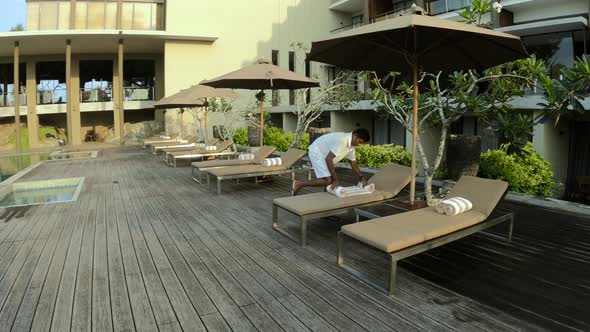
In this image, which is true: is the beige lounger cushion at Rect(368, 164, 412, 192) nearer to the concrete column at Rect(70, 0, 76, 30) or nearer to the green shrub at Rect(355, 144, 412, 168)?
the green shrub at Rect(355, 144, 412, 168)

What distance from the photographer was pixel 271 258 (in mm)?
3938

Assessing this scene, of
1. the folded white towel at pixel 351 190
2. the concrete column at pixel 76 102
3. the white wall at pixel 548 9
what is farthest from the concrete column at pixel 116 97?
the folded white towel at pixel 351 190

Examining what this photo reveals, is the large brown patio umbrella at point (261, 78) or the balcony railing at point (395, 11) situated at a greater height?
the balcony railing at point (395, 11)

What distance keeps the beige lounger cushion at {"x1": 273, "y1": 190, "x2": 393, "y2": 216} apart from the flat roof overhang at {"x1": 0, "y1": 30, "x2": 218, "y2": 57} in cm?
1986

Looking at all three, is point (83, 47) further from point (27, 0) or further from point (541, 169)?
point (541, 169)

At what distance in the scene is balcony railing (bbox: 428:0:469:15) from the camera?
16.5m

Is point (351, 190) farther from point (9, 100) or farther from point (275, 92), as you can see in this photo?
point (9, 100)

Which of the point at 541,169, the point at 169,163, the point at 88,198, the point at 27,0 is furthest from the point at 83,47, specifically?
the point at 541,169

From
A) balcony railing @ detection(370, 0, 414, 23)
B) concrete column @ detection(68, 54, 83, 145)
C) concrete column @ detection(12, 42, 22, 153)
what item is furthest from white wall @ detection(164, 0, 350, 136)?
concrete column @ detection(12, 42, 22, 153)

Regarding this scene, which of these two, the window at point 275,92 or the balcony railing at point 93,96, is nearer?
the window at point 275,92

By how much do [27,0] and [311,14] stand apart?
16.6 m

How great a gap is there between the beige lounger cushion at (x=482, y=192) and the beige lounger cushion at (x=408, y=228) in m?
0.13

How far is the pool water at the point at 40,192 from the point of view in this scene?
6934 millimetres

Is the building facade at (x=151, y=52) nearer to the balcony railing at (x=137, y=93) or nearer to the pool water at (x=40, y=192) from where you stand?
the balcony railing at (x=137, y=93)
